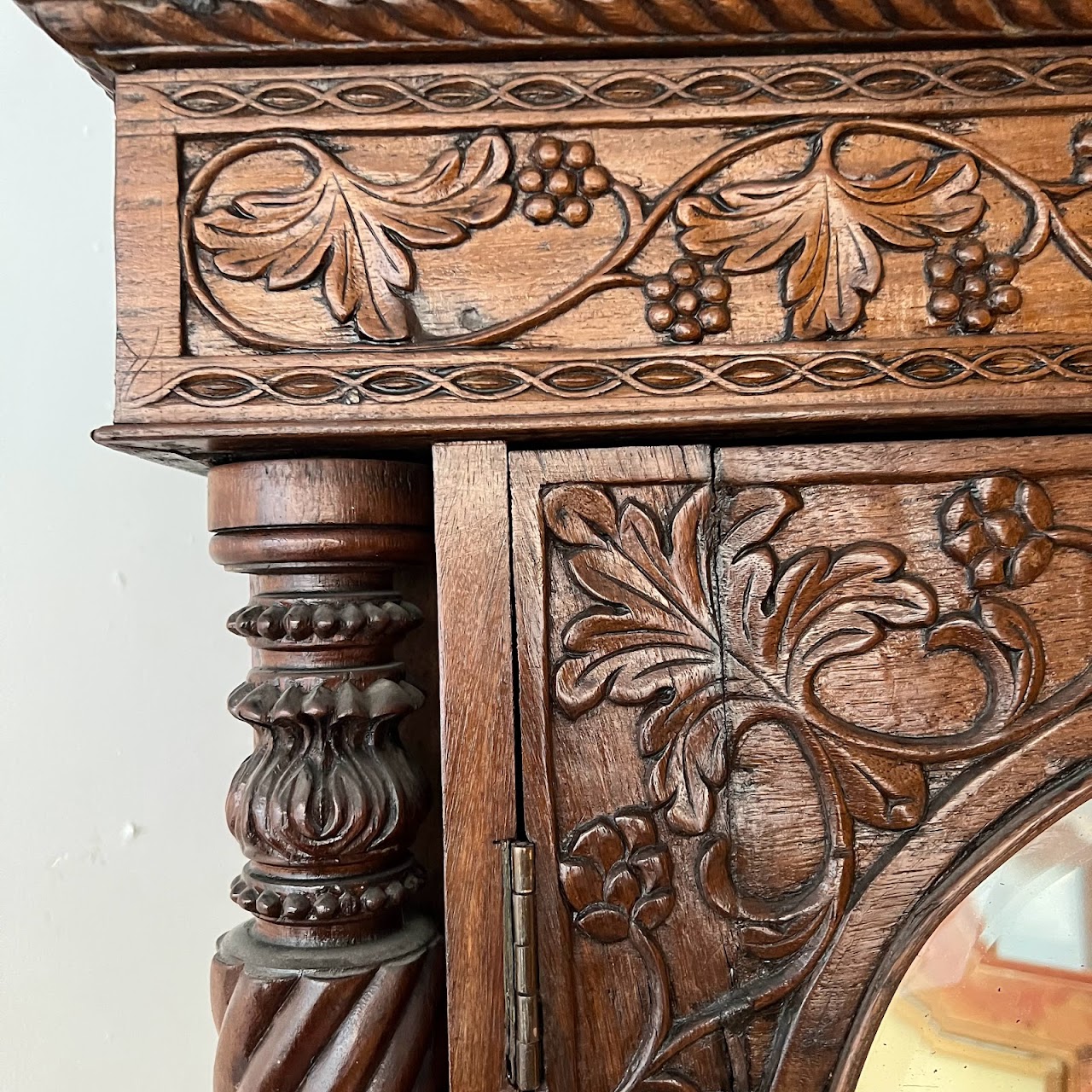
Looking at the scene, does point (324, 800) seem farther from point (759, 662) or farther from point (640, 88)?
point (640, 88)

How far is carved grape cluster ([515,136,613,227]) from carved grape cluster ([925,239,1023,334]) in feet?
0.59

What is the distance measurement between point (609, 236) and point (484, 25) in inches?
4.6

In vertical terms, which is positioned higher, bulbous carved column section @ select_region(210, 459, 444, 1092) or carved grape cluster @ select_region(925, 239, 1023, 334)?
carved grape cluster @ select_region(925, 239, 1023, 334)

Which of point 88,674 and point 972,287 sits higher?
point 972,287

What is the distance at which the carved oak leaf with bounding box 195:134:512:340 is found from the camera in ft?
1.57

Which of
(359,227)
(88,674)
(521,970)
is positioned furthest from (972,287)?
(88,674)

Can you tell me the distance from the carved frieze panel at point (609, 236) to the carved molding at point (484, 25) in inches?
0.5

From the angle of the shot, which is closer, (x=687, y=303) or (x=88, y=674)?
(x=687, y=303)

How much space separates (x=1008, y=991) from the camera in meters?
0.50

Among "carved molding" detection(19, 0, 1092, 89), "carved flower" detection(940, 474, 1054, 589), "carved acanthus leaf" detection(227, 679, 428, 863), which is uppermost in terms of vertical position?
"carved molding" detection(19, 0, 1092, 89)

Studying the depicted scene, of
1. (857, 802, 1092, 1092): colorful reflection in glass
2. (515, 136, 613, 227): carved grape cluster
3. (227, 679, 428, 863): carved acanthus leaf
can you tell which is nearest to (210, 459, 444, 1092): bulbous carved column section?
(227, 679, 428, 863): carved acanthus leaf

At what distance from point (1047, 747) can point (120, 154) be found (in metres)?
0.57

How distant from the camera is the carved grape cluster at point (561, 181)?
0.48 m

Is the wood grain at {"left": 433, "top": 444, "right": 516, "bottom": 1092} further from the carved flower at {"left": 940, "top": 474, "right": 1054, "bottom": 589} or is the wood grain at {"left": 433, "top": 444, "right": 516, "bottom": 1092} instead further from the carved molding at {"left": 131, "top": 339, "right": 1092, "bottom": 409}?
the carved flower at {"left": 940, "top": 474, "right": 1054, "bottom": 589}
